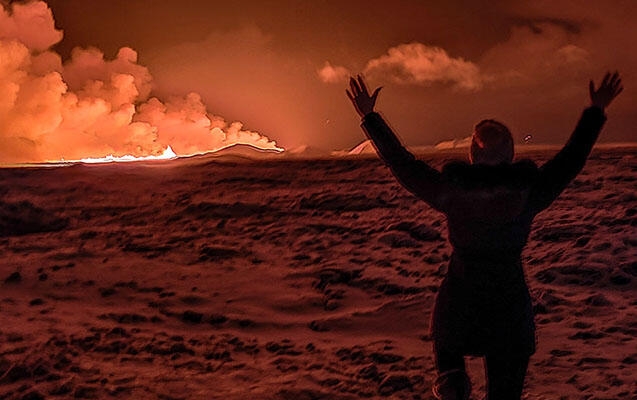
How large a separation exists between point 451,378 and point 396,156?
0.80 meters

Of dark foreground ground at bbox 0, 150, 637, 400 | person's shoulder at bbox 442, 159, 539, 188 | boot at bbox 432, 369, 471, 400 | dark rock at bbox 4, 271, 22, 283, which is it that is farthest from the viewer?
dark rock at bbox 4, 271, 22, 283

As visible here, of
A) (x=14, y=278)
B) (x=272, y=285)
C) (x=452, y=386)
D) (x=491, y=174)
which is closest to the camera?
(x=491, y=174)

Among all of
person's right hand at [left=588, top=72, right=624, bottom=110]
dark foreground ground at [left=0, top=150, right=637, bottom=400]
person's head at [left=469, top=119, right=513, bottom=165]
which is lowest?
dark foreground ground at [left=0, top=150, right=637, bottom=400]

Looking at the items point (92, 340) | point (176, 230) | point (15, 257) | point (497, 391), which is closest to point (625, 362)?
point (497, 391)

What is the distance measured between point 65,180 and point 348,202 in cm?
516

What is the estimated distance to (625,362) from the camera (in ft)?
13.7

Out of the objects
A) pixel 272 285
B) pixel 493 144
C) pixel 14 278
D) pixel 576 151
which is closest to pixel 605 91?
pixel 576 151

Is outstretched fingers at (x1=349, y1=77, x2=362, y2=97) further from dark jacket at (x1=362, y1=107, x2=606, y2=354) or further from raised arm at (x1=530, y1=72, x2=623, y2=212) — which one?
raised arm at (x1=530, y1=72, x2=623, y2=212)

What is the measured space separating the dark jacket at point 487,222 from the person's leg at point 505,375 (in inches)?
2.1

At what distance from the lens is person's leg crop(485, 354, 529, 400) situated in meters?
2.34

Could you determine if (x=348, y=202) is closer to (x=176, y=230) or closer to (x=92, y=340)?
(x=176, y=230)

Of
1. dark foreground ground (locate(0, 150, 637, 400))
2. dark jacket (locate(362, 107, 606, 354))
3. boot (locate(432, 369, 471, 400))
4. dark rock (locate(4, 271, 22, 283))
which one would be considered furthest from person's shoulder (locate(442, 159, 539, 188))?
dark rock (locate(4, 271, 22, 283))

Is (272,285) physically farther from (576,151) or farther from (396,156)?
(576,151)

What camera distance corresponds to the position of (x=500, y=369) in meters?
2.36
